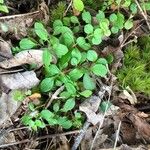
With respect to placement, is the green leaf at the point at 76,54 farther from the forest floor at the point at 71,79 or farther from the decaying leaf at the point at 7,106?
the decaying leaf at the point at 7,106

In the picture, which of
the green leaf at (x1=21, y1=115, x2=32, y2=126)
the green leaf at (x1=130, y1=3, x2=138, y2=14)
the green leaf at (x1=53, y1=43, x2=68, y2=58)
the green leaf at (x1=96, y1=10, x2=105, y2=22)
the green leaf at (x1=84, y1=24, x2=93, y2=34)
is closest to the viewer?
the green leaf at (x1=21, y1=115, x2=32, y2=126)

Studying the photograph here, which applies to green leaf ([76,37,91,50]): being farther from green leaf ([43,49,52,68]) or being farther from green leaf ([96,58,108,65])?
green leaf ([43,49,52,68])

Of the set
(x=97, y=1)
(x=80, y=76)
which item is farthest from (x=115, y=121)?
(x=97, y=1)

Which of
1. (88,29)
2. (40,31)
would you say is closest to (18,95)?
(40,31)

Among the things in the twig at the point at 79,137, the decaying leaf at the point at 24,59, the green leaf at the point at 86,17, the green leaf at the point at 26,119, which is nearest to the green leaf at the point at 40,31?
the decaying leaf at the point at 24,59

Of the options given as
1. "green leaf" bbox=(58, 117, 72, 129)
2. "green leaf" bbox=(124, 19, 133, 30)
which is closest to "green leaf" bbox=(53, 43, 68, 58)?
"green leaf" bbox=(58, 117, 72, 129)

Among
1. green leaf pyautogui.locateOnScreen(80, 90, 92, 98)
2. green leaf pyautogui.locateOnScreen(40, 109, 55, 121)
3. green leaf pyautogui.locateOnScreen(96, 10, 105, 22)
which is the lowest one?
green leaf pyautogui.locateOnScreen(40, 109, 55, 121)
